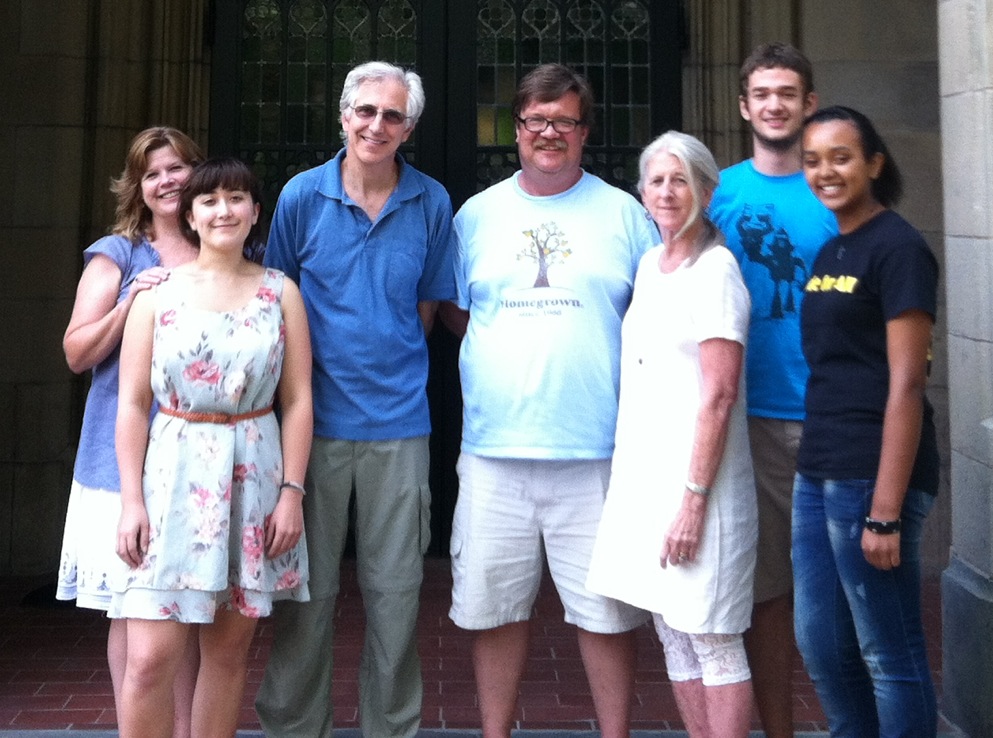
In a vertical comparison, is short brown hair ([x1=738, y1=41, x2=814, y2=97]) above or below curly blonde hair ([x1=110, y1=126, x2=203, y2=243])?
above

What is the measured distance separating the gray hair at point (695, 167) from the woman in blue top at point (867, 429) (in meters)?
0.28

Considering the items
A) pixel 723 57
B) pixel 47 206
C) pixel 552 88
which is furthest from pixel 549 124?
pixel 47 206

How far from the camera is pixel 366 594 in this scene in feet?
13.1

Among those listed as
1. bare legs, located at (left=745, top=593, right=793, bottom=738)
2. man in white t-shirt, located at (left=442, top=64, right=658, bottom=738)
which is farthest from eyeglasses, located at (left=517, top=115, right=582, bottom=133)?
bare legs, located at (left=745, top=593, right=793, bottom=738)

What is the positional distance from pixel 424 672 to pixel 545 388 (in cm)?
202

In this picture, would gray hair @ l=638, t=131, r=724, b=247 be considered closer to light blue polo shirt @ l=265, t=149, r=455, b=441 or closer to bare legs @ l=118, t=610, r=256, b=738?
light blue polo shirt @ l=265, t=149, r=455, b=441

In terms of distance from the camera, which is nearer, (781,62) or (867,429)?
(867,429)

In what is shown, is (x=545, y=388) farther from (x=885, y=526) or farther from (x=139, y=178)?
(x=139, y=178)

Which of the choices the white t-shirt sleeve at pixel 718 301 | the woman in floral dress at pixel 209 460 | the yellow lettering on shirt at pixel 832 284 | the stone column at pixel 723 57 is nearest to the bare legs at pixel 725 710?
the white t-shirt sleeve at pixel 718 301

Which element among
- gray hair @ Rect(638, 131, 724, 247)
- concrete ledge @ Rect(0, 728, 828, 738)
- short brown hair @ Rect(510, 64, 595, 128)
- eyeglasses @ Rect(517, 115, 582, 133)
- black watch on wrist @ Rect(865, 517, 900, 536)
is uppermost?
short brown hair @ Rect(510, 64, 595, 128)

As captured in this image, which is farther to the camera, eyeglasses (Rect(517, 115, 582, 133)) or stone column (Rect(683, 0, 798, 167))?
stone column (Rect(683, 0, 798, 167))

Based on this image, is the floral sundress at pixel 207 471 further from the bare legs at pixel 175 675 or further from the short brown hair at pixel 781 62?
the short brown hair at pixel 781 62

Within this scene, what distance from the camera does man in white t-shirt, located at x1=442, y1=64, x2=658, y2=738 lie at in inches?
143

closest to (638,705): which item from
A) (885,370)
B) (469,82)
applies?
(885,370)
